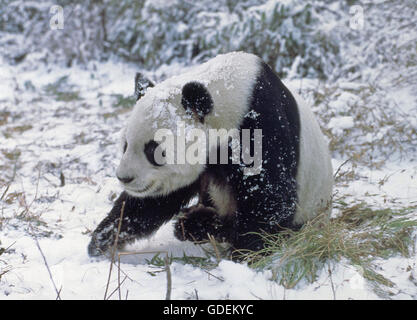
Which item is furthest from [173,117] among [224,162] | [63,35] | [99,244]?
[63,35]

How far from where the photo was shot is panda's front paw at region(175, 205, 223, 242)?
9.55ft

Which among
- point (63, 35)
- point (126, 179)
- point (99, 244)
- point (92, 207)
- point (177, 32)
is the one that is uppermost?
point (177, 32)

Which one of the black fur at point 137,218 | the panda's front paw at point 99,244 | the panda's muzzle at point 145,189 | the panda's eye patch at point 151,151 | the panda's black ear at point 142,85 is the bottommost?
the panda's front paw at point 99,244

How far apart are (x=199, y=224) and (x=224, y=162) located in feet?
2.45

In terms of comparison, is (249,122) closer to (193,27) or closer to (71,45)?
(193,27)

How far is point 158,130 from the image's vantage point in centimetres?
234

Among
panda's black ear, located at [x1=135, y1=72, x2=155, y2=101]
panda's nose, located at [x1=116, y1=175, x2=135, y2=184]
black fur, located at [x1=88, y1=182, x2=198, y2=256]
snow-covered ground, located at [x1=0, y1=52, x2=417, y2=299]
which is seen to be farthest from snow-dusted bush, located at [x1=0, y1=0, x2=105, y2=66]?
panda's nose, located at [x1=116, y1=175, x2=135, y2=184]

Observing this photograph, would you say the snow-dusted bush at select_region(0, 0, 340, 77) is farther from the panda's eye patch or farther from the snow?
the panda's eye patch

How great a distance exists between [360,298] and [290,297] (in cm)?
Answer: 30

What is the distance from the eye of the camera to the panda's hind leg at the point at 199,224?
9.45ft

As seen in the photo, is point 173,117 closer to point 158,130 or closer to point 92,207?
point 158,130

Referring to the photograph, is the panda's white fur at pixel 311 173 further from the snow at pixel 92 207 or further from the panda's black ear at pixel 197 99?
the panda's black ear at pixel 197 99

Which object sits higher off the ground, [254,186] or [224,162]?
[224,162]

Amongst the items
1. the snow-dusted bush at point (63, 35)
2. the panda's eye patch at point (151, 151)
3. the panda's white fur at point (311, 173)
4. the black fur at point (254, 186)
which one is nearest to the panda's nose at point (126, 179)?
the panda's eye patch at point (151, 151)
